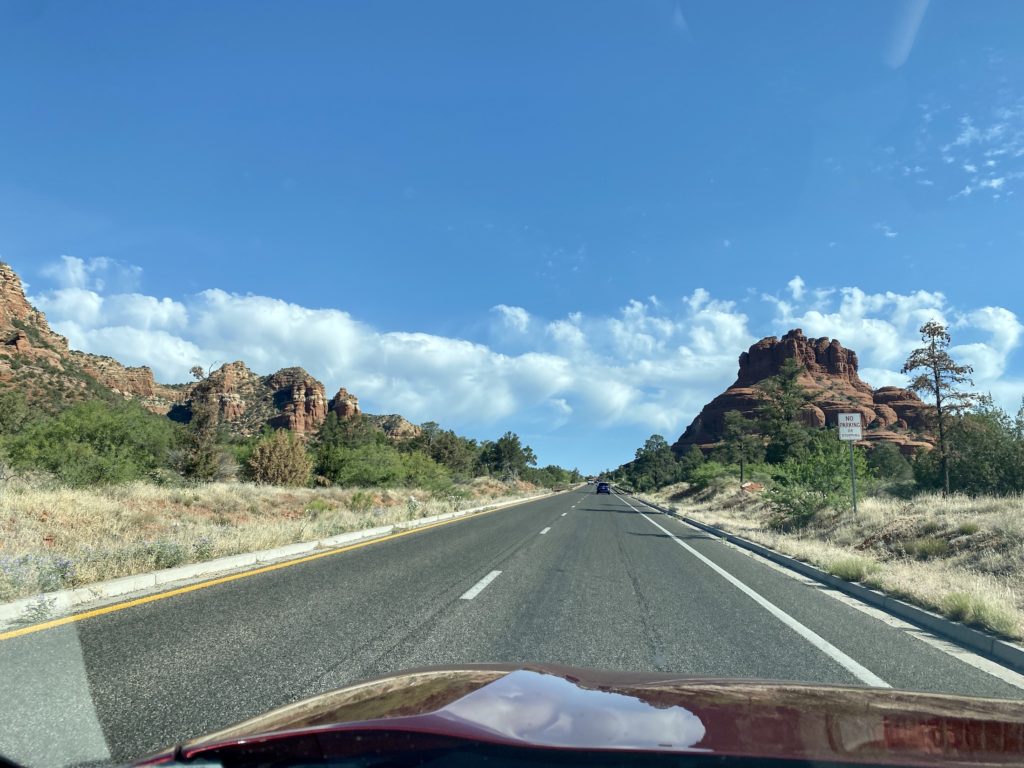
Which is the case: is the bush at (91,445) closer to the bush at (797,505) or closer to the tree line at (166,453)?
the tree line at (166,453)

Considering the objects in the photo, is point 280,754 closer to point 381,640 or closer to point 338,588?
point 381,640

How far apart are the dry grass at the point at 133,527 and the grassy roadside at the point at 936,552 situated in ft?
37.6

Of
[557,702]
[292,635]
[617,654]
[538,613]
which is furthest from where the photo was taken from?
[538,613]

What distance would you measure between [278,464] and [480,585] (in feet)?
97.5

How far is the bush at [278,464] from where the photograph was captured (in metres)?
37.3

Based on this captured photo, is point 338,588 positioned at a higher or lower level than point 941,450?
lower

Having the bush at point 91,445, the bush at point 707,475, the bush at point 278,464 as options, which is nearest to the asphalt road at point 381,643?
the bush at point 91,445

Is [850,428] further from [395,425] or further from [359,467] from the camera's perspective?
[395,425]

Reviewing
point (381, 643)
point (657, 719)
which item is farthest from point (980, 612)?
point (657, 719)

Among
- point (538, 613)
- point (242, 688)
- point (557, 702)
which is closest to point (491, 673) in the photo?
point (557, 702)

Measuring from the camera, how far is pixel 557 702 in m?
3.03

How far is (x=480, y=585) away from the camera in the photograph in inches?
422

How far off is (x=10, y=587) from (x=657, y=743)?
855 centimetres

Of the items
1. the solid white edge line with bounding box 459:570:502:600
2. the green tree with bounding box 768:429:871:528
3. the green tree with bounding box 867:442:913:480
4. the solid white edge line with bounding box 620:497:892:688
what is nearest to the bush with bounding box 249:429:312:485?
the green tree with bounding box 768:429:871:528
